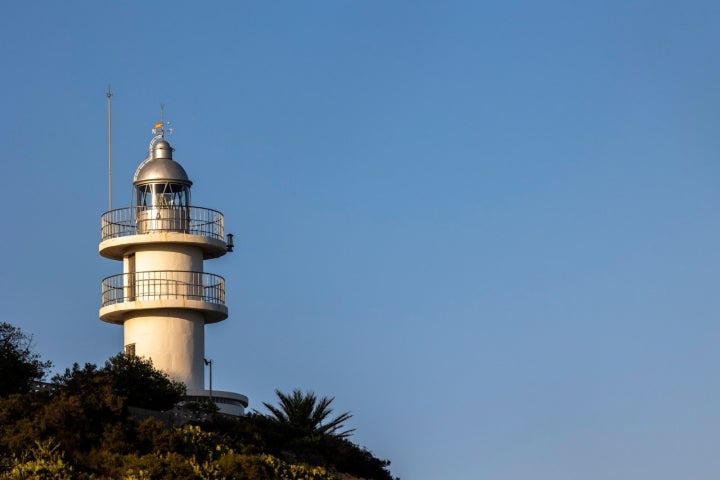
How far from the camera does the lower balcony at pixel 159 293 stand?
46.5 metres

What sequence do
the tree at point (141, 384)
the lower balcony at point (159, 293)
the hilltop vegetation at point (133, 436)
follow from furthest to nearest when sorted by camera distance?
the lower balcony at point (159, 293)
the tree at point (141, 384)
the hilltop vegetation at point (133, 436)

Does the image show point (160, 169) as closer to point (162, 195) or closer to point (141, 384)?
point (162, 195)

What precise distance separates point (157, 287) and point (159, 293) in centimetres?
20

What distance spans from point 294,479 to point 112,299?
12059 millimetres

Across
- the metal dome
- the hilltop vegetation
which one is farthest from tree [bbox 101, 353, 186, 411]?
the metal dome

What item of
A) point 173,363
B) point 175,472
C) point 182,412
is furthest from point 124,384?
point 175,472

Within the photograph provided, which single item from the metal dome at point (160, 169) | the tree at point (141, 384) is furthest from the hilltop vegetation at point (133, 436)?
the metal dome at point (160, 169)

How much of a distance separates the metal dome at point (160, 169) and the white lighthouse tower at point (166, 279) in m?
0.03

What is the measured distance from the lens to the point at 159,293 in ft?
153

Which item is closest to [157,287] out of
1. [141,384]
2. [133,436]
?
[141,384]

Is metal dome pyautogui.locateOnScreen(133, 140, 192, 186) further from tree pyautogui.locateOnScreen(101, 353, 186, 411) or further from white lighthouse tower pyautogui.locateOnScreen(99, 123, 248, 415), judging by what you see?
tree pyautogui.locateOnScreen(101, 353, 186, 411)

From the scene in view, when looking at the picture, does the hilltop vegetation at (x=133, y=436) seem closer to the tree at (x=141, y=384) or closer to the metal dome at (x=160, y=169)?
the tree at (x=141, y=384)

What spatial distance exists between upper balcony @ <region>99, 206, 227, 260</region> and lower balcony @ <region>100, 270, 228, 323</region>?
0.83 metres

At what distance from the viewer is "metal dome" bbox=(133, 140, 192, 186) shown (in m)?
48.2
